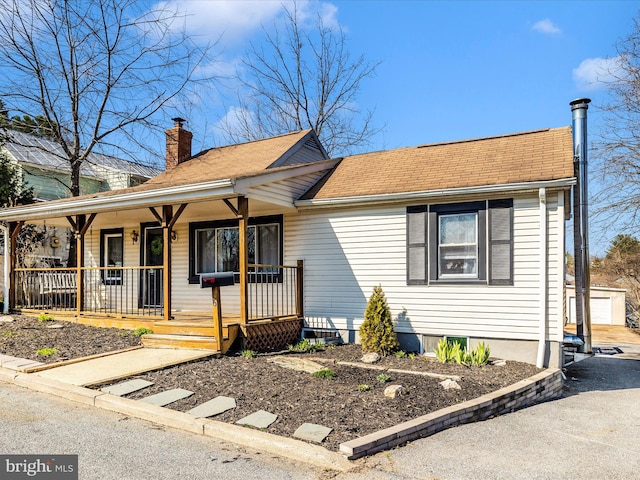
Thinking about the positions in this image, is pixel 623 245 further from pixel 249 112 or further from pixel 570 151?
pixel 249 112

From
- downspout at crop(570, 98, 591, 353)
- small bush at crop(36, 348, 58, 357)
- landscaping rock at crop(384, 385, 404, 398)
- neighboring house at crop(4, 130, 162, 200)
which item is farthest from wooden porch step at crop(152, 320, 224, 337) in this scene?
neighboring house at crop(4, 130, 162, 200)

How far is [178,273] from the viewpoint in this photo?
39.6ft

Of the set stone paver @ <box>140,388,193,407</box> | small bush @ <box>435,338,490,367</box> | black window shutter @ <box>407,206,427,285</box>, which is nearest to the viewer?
stone paver @ <box>140,388,193,407</box>

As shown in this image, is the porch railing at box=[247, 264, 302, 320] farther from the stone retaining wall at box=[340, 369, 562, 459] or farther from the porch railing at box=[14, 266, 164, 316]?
the stone retaining wall at box=[340, 369, 562, 459]

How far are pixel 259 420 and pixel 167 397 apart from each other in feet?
4.63

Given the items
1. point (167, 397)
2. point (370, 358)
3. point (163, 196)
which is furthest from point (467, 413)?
point (163, 196)

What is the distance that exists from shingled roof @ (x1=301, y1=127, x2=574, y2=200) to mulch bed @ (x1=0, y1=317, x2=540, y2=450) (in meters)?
3.09

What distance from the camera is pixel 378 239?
930 centimetres

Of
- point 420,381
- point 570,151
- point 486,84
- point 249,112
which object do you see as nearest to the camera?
point 420,381

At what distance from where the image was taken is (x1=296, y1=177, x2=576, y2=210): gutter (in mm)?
7512

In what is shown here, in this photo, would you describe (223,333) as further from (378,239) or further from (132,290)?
(132,290)

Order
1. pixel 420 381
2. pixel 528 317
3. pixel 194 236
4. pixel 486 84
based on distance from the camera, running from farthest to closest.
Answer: pixel 486 84, pixel 194 236, pixel 528 317, pixel 420 381

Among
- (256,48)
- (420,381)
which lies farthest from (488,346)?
(256,48)

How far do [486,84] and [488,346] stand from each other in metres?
9.75
